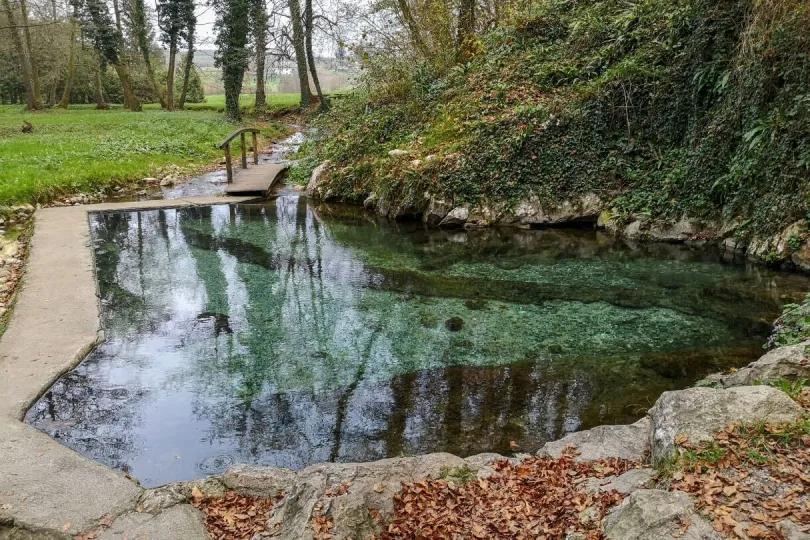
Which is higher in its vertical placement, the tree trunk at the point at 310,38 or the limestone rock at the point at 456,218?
the tree trunk at the point at 310,38

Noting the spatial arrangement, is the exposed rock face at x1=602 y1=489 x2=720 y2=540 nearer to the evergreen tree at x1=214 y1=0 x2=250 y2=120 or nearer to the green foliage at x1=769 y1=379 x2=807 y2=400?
the green foliage at x1=769 y1=379 x2=807 y2=400

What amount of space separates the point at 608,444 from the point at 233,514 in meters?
2.39

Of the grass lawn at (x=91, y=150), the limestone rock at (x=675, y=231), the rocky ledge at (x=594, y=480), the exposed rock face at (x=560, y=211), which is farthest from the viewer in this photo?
the grass lawn at (x=91, y=150)

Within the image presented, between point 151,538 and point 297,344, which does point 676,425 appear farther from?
point 297,344

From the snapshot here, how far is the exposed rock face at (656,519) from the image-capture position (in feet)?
7.48

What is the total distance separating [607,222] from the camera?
10156 mm

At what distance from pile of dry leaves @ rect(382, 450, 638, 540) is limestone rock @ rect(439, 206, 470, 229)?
7.66m

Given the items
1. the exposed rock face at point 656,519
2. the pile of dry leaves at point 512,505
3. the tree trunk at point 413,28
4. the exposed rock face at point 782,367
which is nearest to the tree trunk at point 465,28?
the tree trunk at point 413,28

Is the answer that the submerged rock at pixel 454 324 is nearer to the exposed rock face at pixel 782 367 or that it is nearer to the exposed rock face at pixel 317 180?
the exposed rock face at pixel 782 367

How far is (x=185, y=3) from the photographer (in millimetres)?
29250

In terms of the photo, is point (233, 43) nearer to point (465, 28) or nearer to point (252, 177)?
point (252, 177)

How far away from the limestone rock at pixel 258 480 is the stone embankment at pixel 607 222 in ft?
25.2

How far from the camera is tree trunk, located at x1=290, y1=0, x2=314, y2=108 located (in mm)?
22672

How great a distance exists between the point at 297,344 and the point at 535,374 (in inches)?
96.5
